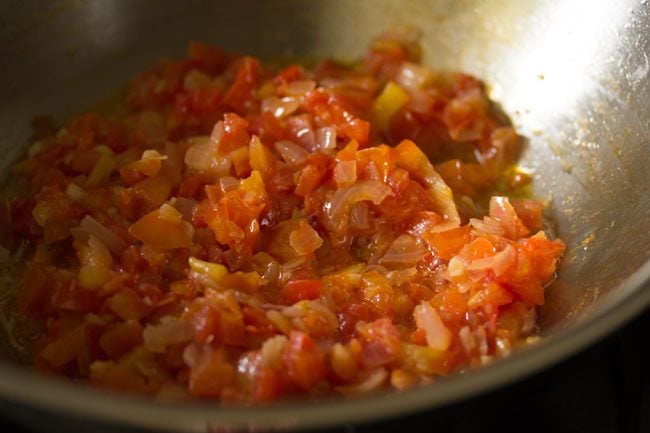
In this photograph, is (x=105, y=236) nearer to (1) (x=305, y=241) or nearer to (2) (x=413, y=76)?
(1) (x=305, y=241)

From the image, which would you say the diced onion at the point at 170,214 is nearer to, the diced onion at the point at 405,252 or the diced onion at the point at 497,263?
the diced onion at the point at 405,252

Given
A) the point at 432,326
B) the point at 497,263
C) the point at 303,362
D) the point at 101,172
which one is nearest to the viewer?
the point at 303,362

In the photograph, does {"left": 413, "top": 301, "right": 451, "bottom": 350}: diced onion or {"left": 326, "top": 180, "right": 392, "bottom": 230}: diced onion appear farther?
{"left": 326, "top": 180, "right": 392, "bottom": 230}: diced onion

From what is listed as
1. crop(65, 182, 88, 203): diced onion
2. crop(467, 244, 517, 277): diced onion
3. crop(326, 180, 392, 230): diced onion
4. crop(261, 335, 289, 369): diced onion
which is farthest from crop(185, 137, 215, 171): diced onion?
crop(467, 244, 517, 277): diced onion

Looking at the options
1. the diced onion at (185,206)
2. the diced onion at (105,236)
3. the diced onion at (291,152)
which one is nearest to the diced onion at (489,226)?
the diced onion at (291,152)

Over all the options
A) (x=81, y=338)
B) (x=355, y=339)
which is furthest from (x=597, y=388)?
(x=81, y=338)

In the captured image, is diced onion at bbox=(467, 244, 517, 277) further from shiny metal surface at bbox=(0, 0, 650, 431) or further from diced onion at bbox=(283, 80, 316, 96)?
diced onion at bbox=(283, 80, 316, 96)

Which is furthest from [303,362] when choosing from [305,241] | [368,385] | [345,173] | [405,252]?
[345,173]
